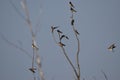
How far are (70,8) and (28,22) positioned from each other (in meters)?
0.98

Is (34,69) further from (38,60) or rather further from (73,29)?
(73,29)

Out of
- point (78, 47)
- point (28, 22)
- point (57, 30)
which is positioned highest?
point (57, 30)

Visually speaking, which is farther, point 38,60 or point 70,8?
point 70,8

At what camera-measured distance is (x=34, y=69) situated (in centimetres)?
313

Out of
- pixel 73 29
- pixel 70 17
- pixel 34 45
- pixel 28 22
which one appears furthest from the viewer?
pixel 70 17

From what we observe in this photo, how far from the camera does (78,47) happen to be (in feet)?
10.2

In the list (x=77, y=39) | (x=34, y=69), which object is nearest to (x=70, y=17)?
(x=77, y=39)

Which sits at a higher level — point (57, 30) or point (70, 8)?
point (70, 8)

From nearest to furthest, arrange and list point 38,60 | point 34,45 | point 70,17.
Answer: point 38,60 < point 34,45 < point 70,17

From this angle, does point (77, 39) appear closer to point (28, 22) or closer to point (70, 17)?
point (70, 17)

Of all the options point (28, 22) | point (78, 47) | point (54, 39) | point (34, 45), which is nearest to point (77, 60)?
point (78, 47)

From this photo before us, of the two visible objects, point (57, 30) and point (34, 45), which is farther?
point (57, 30)

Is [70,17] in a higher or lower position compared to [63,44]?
higher

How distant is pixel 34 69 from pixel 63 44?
0.61 metres
